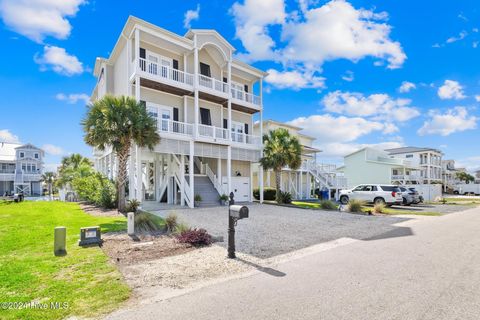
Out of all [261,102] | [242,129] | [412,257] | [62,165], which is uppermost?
[261,102]

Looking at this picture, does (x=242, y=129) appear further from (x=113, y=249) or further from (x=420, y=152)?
(x=420, y=152)

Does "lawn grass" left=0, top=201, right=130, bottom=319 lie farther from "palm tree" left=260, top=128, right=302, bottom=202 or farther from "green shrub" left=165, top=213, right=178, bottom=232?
"palm tree" left=260, top=128, right=302, bottom=202

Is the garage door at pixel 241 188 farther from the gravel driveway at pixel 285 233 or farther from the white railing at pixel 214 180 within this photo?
the gravel driveway at pixel 285 233

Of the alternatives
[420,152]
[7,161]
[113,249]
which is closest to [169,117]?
[113,249]

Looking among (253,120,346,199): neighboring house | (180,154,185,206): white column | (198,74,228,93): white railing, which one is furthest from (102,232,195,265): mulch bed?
(253,120,346,199): neighboring house

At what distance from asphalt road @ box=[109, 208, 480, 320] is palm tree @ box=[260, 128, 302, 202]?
1482cm

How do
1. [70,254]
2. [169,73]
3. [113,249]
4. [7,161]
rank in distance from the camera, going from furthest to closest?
[7,161] → [169,73] → [113,249] → [70,254]

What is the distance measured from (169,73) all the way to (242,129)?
8262mm

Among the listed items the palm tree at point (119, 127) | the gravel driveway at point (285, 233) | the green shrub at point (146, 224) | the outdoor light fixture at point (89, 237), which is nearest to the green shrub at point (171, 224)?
the green shrub at point (146, 224)

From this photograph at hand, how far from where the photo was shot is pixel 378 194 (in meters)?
22.5

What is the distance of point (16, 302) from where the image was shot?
3984 millimetres

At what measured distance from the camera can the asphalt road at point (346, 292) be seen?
147 inches

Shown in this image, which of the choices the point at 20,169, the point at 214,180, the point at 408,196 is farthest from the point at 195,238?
the point at 20,169

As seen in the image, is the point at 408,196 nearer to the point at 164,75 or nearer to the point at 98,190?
the point at 164,75
